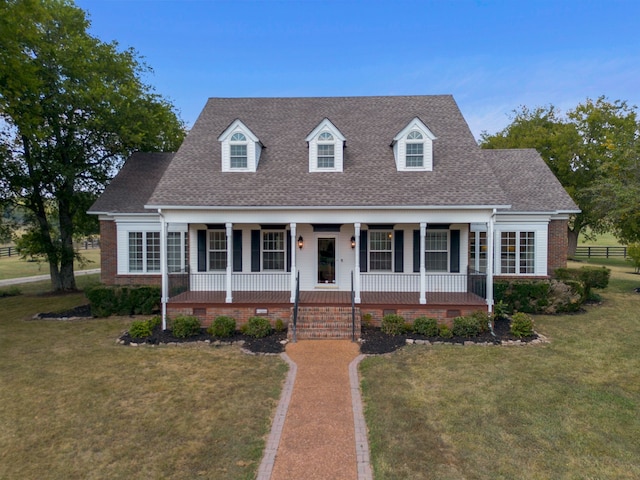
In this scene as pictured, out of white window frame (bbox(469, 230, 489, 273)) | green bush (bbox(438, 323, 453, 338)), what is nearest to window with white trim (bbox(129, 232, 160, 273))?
green bush (bbox(438, 323, 453, 338))

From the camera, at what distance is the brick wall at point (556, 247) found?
637 inches

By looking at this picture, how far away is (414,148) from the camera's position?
13.8 meters

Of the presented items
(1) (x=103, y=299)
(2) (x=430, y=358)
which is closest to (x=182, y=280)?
(1) (x=103, y=299)

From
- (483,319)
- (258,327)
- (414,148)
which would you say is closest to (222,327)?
(258,327)

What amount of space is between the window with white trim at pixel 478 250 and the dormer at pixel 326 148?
6.61m

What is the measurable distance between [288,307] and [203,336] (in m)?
2.87

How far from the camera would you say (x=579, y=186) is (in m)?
32.8

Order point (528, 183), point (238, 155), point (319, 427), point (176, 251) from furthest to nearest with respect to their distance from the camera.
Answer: point (528, 183), point (176, 251), point (238, 155), point (319, 427)

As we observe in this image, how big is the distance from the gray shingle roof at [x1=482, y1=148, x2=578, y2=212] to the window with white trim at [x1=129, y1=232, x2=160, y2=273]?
16.2 metres

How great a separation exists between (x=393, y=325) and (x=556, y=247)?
33.3ft

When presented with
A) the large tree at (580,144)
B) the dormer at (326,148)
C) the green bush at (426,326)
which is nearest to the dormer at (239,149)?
the dormer at (326,148)

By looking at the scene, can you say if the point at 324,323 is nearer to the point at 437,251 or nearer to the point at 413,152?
the point at 437,251

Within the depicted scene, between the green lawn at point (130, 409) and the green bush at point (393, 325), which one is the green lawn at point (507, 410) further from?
the green lawn at point (130, 409)

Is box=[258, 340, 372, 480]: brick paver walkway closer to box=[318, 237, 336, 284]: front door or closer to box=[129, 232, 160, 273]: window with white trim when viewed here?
box=[318, 237, 336, 284]: front door
